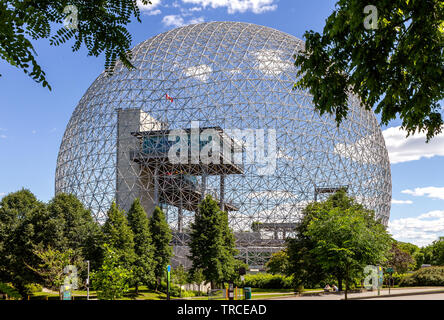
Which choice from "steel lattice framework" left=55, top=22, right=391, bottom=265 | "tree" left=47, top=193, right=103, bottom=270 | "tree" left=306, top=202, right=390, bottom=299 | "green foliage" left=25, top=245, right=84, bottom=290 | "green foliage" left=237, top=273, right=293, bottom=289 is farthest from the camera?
"steel lattice framework" left=55, top=22, right=391, bottom=265

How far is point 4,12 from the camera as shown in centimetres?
273

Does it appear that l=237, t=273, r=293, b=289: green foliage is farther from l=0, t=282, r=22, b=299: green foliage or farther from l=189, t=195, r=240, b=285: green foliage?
l=0, t=282, r=22, b=299: green foliage

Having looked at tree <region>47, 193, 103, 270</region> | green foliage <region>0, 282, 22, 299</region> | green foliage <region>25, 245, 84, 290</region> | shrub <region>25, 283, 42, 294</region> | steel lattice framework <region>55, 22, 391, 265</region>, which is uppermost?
steel lattice framework <region>55, 22, 391, 265</region>

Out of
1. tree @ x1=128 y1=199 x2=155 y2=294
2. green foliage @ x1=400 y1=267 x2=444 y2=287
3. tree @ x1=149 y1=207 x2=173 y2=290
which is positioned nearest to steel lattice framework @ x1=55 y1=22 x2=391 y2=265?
tree @ x1=149 y1=207 x2=173 y2=290

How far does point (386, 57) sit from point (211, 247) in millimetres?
29862

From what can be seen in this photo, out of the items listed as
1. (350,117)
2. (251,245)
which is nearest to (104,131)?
(251,245)

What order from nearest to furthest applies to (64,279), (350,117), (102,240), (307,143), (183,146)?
(64,279) → (102,240) → (183,146) → (307,143) → (350,117)

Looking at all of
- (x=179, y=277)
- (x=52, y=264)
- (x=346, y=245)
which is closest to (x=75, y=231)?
(x=52, y=264)

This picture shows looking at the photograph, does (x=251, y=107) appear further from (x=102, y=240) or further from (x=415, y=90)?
(x=415, y=90)

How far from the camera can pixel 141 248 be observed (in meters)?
34.3

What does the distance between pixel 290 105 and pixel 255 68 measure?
5280 mm

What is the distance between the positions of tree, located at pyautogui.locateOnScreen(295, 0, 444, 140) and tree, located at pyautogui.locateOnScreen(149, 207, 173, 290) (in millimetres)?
31875

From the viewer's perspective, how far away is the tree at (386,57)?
464 cm

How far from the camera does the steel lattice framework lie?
44969 millimetres
